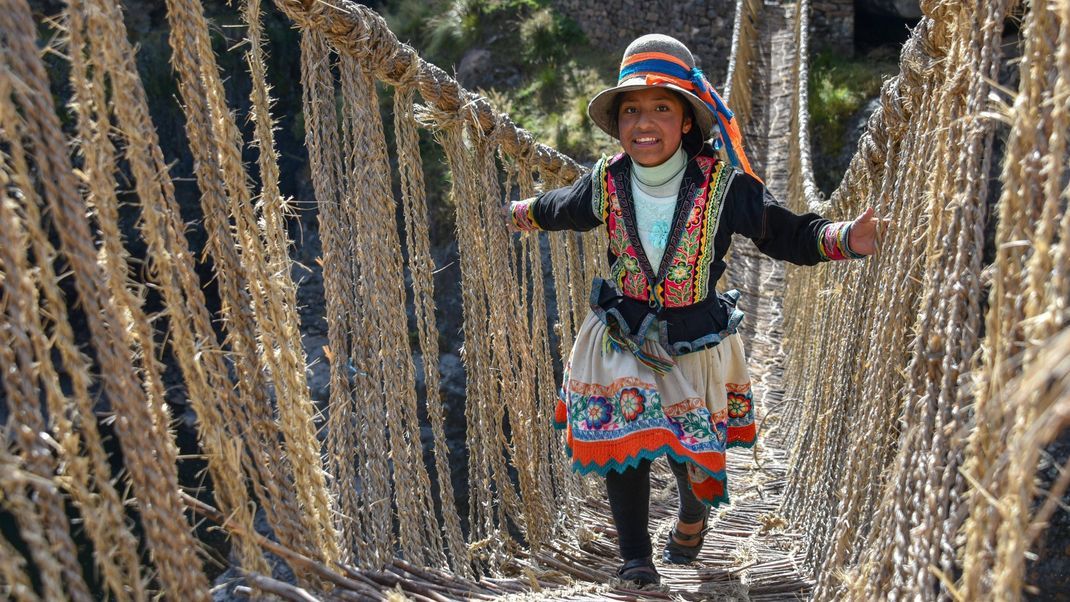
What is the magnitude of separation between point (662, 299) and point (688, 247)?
115 millimetres

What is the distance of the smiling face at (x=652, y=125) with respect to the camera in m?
1.91

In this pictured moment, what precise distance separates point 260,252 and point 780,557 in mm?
1396

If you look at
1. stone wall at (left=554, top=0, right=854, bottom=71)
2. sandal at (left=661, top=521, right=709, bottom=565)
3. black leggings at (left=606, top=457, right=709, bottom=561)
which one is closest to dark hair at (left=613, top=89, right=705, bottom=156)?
black leggings at (left=606, top=457, right=709, bottom=561)

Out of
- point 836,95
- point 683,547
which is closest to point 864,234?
point 683,547

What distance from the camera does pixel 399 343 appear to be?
1.73m

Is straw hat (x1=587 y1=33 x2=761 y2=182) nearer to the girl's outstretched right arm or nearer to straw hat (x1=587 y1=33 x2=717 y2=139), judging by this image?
straw hat (x1=587 y1=33 x2=717 y2=139)

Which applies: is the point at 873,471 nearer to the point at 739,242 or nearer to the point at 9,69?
the point at 9,69

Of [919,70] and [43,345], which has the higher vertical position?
[919,70]

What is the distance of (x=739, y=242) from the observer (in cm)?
599

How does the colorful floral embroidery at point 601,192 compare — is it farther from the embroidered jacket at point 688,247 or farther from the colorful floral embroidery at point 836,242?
the colorful floral embroidery at point 836,242

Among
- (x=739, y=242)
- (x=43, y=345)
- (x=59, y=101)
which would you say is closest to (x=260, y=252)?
(x=43, y=345)

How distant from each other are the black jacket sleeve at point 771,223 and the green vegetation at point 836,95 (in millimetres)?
8560

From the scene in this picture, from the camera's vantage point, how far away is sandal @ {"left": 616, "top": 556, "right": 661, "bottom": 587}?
1.87 m

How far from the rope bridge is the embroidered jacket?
0.23 metres
